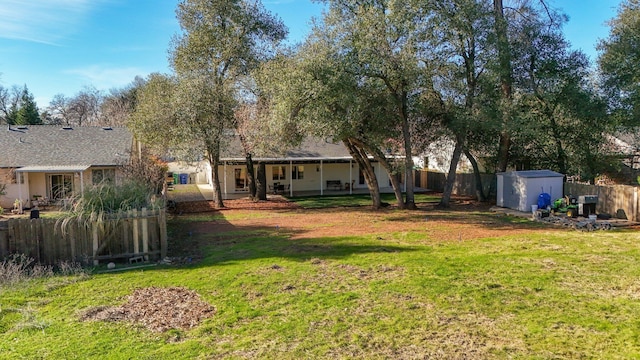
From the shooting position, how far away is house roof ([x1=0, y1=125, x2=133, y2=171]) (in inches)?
880

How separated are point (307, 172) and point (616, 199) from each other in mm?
17990

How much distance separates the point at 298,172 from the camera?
1123 inches

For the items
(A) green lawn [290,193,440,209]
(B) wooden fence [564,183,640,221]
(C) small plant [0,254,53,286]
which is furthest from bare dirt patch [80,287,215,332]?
(B) wooden fence [564,183,640,221]

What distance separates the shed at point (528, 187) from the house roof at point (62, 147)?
19.9 meters

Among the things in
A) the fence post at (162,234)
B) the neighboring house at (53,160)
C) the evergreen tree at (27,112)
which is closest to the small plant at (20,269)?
the fence post at (162,234)

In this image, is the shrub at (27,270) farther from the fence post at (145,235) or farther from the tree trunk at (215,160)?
the tree trunk at (215,160)

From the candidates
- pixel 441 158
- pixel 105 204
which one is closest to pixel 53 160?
pixel 105 204

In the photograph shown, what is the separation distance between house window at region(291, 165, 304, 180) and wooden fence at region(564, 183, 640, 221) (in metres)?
16.8

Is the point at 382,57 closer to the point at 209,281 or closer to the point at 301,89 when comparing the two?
the point at 301,89

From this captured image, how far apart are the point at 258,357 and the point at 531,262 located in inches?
261

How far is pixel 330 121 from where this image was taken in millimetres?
15312

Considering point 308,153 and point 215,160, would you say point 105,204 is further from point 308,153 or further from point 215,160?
point 308,153

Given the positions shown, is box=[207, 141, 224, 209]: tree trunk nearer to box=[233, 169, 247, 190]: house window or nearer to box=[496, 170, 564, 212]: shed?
box=[233, 169, 247, 190]: house window

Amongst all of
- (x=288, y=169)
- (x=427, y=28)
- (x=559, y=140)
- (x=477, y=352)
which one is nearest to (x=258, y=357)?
(x=477, y=352)
